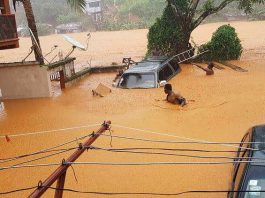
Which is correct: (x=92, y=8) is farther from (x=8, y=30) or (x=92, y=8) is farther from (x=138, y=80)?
(x=8, y=30)

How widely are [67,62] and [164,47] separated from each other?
6.22 m

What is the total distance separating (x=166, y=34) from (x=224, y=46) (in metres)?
3.09

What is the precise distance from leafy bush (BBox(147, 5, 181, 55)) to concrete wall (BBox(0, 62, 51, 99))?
772cm

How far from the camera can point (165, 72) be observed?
15227mm

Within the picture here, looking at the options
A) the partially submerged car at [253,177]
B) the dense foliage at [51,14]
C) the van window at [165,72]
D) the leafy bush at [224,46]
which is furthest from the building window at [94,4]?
the partially submerged car at [253,177]

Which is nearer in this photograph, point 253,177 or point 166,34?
point 253,177

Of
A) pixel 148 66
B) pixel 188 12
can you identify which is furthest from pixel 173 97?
pixel 188 12

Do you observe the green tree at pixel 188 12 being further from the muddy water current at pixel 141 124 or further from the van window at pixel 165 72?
the van window at pixel 165 72

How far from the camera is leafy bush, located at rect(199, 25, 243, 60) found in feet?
67.3

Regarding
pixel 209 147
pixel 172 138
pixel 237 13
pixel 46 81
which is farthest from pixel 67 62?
pixel 237 13

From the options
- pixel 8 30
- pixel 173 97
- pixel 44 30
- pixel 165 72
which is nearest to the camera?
pixel 8 30

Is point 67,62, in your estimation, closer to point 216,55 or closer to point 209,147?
point 216,55

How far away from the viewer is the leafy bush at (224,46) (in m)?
20.5

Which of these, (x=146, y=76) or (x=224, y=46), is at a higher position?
(x=224, y=46)
